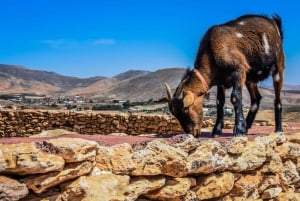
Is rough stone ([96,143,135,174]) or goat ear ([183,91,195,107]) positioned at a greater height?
goat ear ([183,91,195,107])

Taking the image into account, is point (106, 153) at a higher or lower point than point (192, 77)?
lower

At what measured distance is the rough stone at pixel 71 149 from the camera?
4379 mm

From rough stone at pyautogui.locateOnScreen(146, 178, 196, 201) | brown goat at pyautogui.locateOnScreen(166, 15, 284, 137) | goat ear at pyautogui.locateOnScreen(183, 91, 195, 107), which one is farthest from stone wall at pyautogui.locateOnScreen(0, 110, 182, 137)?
rough stone at pyautogui.locateOnScreen(146, 178, 196, 201)

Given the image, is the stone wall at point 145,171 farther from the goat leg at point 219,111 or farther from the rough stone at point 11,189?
the goat leg at point 219,111

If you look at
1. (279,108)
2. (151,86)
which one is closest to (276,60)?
(279,108)

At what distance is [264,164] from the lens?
7.03 metres

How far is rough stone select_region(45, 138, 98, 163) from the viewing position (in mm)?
4379

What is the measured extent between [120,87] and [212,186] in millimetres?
71067

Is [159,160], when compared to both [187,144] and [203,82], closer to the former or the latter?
Result: [187,144]

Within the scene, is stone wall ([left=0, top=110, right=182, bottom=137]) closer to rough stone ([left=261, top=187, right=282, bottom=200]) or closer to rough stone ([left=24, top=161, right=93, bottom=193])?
rough stone ([left=261, top=187, right=282, bottom=200])

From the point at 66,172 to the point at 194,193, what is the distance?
187 centimetres

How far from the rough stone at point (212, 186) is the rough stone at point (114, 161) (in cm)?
119

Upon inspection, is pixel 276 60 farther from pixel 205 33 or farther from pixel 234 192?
pixel 234 192

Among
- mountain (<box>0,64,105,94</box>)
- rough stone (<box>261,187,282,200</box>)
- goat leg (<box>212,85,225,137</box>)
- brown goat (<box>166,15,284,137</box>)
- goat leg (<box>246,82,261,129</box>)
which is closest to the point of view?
rough stone (<box>261,187,282,200</box>)
